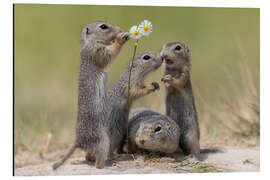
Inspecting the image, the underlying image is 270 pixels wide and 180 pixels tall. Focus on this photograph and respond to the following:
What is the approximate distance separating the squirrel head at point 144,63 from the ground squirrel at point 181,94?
151 millimetres

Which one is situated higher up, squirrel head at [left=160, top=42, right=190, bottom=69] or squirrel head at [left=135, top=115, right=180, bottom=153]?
squirrel head at [left=160, top=42, right=190, bottom=69]

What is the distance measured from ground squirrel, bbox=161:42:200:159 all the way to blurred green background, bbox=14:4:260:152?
19.9 inches

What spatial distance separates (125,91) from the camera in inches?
219

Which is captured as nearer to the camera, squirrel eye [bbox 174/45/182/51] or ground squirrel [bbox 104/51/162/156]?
ground squirrel [bbox 104/51/162/156]

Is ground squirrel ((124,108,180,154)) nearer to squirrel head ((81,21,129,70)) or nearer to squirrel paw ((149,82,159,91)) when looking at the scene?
squirrel paw ((149,82,159,91))

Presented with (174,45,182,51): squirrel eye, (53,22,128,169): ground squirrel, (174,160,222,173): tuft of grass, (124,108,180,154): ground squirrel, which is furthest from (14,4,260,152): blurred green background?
(174,160,222,173): tuft of grass

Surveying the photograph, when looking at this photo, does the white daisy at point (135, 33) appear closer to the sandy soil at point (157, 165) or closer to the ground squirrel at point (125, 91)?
the ground squirrel at point (125, 91)

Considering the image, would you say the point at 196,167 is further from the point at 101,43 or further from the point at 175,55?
the point at 101,43

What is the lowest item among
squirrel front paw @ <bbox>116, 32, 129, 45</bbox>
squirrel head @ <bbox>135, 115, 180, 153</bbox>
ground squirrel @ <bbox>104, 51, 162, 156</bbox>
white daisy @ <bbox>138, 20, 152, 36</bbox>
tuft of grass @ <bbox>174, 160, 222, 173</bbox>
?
tuft of grass @ <bbox>174, 160, 222, 173</bbox>

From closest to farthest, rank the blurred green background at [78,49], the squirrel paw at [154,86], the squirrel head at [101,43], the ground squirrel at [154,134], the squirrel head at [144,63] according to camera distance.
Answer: the squirrel head at [101,43]
the ground squirrel at [154,134]
the squirrel paw at [154,86]
the squirrel head at [144,63]
the blurred green background at [78,49]

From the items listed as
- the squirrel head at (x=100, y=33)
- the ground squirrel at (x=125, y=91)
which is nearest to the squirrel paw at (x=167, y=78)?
the ground squirrel at (x=125, y=91)

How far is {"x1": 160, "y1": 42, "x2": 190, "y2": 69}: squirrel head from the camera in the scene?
229 inches

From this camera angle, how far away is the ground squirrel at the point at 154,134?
17.6 feet

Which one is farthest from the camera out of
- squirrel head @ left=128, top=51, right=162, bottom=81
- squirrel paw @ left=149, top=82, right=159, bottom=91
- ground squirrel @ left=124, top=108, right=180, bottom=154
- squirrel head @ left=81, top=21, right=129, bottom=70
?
squirrel head @ left=128, top=51, right=162, bottom=81
